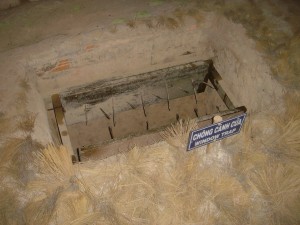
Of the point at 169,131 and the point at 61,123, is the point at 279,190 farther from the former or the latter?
the point at 61,123

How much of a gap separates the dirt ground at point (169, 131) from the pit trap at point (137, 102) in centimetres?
16

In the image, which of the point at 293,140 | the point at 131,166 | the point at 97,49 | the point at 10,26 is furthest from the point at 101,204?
the point at 10,26

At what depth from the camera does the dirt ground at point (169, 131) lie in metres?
1.90

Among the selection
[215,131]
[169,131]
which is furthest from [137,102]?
Result: [215,131]

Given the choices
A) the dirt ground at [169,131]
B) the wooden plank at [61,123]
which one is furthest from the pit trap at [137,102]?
the dirt ground at [169,131]

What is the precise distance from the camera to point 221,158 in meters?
2.16

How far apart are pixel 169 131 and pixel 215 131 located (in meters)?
0.75

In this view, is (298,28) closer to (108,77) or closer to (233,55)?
(233,55)

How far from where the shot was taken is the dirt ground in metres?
1.90

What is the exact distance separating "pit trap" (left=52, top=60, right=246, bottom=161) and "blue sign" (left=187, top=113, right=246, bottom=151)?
1.09 m

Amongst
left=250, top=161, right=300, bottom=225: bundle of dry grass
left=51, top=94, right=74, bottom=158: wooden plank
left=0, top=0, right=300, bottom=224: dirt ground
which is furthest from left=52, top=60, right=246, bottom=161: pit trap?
left=250, top=161, right=300, bottom=225: bundle of dry grass

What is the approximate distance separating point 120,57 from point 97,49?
11.9 inches

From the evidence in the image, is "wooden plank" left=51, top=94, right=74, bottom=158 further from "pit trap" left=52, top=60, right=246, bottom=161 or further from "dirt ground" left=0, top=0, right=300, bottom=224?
"dirt ground" left=0, top=0, right=300, bottom=224

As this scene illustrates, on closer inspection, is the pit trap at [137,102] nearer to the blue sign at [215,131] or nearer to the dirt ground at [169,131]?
the dirt ground at [169,131]
